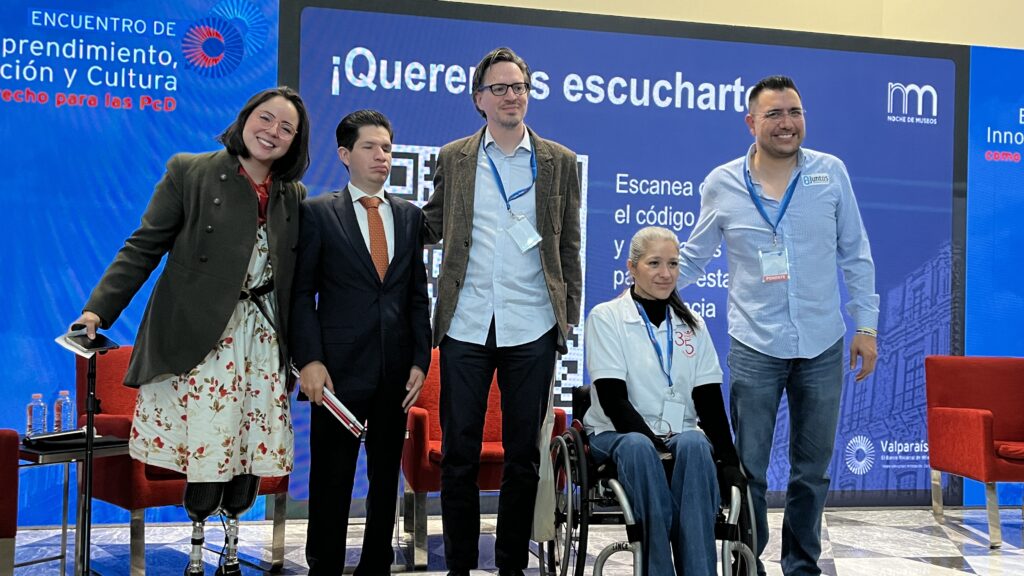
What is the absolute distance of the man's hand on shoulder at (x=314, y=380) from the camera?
2643mm

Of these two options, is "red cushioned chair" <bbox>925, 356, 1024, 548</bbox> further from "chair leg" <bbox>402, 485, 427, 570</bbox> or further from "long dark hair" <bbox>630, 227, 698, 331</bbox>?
"chair leg" <bbox>402, 485, 427, 570</bbox>

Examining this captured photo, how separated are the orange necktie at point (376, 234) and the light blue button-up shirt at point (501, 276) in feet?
0.86

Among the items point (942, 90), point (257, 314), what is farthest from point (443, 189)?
point (942, 90)

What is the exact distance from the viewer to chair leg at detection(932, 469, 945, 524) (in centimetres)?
497

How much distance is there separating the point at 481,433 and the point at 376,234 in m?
0.70

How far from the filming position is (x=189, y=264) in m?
2.54

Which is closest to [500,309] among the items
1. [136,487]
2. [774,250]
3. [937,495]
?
[774,250]

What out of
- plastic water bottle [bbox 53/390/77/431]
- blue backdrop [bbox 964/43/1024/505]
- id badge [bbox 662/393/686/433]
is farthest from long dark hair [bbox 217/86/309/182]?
blue backdrop [bbox 964/43/1024/505]

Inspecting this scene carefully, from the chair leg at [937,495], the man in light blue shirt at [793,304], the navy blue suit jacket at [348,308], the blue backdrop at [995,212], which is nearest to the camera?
the navy blue suit jacket at [348,308]

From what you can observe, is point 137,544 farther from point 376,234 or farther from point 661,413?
point 661,413

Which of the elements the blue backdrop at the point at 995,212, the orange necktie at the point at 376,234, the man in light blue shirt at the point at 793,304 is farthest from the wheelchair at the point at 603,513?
the blue backdrop at the point at 995,212

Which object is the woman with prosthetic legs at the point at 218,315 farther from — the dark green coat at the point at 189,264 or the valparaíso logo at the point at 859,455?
the valparaíso logo at the point at 859,455

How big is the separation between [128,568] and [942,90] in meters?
4.95

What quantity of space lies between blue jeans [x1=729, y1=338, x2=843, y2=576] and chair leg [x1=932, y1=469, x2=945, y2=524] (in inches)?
95.1
